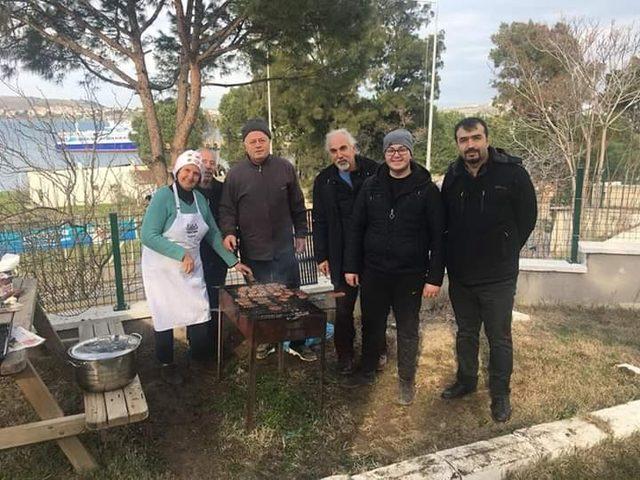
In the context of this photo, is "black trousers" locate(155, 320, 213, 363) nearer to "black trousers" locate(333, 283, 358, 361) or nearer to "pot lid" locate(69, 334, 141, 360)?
"pot lid" locate(69, 334, 141, 360)

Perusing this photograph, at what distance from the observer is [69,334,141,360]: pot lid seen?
2914mm

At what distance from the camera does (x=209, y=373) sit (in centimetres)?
413

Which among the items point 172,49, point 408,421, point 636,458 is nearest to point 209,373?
point 408,421

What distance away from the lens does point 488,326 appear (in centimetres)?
345

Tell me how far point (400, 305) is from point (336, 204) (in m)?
0.89

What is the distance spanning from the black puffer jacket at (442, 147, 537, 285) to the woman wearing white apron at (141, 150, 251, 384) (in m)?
1.67

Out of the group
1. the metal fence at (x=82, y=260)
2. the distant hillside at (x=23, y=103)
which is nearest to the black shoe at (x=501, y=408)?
the metal fence at (x=82, y=260)

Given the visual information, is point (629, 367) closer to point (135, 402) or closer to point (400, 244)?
point (400, 244)

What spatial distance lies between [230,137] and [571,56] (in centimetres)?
1918

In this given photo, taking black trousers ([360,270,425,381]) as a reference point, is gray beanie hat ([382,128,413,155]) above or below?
above

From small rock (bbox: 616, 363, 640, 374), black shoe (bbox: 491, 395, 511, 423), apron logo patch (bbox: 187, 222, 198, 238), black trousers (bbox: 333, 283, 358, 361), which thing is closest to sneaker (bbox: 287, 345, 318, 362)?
black trousers (bbox: 333, 283, 358, 361)

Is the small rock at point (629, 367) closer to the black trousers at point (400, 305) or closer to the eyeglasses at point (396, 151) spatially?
the black trousers at point (400, 305)

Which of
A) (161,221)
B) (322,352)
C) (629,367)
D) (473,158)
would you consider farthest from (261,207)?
(629,367)

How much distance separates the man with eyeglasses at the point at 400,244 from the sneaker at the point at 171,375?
5.01 feet
